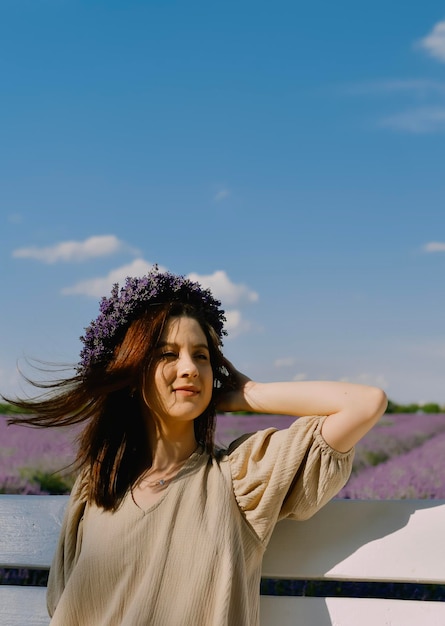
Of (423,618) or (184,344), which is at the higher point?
(184,344)

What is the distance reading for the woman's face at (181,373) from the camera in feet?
5.84

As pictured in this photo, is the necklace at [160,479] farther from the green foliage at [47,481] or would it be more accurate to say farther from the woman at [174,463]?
the green foliage at [47,481]

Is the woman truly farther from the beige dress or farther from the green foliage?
the green foliage

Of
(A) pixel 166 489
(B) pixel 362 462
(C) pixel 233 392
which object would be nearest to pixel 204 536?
(A) pixel 166 489

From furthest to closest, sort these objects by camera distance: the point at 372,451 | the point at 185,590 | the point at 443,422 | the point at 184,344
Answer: the point at 443,422 → the point at 372,451 → the point at 184,344 → the point at 185,590

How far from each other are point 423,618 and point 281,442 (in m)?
0.52

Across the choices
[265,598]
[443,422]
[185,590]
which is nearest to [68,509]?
[185,590]

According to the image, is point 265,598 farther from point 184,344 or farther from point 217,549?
point 184,344

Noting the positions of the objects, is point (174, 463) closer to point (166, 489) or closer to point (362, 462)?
point (166, 489)

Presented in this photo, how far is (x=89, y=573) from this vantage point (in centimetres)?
176

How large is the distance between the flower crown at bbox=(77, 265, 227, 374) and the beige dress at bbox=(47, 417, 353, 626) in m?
0.30

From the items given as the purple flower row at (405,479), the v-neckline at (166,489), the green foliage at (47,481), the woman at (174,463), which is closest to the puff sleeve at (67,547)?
the woman at (174,463)

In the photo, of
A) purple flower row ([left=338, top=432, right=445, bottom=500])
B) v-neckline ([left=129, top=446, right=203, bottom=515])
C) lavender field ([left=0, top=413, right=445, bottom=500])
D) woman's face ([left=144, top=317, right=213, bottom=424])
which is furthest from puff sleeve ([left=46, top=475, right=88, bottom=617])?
purple flower row ([left=338, top=432, right=445, bottom=500])

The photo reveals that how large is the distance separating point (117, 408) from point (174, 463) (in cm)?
18
